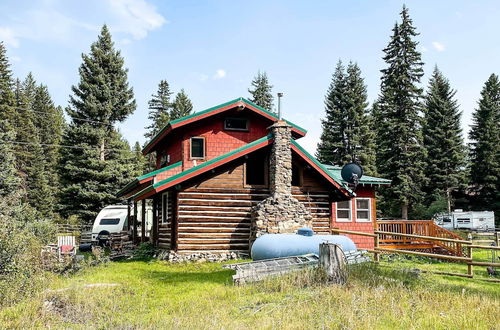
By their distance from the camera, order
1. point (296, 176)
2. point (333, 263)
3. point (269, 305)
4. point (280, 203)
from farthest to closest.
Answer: point (296, 176), point (280, 203), point (333, 263), point (269, 305)

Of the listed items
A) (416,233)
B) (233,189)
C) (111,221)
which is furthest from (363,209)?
(111,221)

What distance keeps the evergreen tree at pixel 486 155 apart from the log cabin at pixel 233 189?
33.8 meters

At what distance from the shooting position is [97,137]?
38.7 m

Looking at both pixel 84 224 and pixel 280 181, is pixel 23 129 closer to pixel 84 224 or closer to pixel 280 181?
pixel 84 224

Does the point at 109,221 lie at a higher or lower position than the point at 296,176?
lower

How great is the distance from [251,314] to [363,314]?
2087 millimetres

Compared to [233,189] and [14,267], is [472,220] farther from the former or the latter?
[14,267]

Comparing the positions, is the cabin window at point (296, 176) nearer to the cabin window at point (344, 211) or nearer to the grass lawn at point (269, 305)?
the cabin window at point (344, 211)

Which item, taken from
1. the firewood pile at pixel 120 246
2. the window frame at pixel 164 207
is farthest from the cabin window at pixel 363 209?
the firewood pile at pixel 120 246

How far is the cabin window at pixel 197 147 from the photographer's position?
21.5 meters

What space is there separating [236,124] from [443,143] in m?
31.9

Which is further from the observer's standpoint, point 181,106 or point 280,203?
point 181,106

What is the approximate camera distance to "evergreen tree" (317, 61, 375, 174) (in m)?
44.4

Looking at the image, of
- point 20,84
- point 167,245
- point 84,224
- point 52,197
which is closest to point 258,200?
point 167,245
